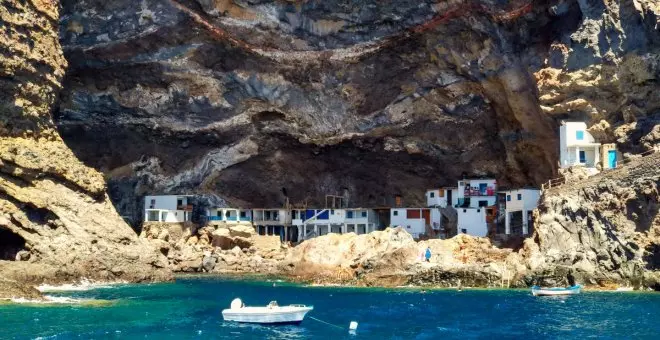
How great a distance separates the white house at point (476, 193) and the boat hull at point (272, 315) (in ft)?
104

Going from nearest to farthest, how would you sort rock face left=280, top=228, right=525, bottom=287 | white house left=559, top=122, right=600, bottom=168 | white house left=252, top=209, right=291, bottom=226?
rock face left=280, top=228, right=525, bottom=287 < white house left=559, top=122, right=600, bottom=168 < white house left=252, top=209, right=291, bottom=226

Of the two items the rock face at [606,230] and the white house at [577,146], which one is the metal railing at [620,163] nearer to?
the rock face at [606,230]

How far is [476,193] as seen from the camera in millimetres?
62750

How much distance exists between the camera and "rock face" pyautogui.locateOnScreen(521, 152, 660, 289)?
1692 inches

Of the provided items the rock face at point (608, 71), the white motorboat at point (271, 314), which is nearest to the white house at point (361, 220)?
the rock face at point (608, 71)

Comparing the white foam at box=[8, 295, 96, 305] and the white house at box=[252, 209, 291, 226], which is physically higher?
the white house at box=[252, 209, 291, 226]

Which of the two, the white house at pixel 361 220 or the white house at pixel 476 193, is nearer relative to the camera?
the white house at pixel 476 193

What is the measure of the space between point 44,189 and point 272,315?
20384 millimetres

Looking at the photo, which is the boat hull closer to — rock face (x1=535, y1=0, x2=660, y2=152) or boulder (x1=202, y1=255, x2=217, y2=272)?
rock face (x1=535, y1=0, x2=660, y2=152)

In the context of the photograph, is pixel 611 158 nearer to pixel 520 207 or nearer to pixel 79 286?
pixel 520 207

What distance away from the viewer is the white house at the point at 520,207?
55625mm

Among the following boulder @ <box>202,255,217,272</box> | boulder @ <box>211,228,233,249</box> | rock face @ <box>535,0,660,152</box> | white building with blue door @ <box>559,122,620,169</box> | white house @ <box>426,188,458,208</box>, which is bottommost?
boulder @ <box>202,255,217,272</box>

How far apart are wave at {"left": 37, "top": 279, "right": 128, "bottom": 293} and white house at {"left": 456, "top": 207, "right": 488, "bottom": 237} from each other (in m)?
25.8

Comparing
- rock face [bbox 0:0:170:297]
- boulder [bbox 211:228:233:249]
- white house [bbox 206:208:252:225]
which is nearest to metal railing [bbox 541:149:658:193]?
rock face [bbox 0:0:170:297]
